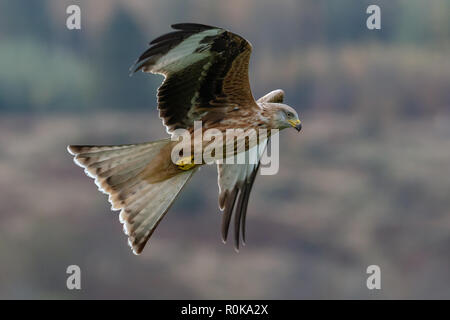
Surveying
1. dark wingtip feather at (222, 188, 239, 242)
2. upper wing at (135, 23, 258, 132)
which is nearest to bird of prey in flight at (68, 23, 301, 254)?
upper wing at (135, 23, 258, 132)

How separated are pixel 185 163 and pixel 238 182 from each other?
40.8 inches

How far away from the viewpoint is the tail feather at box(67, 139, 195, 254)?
26.4ft

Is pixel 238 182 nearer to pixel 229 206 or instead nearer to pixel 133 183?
pixel 229 206

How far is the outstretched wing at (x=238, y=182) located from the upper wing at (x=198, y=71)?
2.74 ft

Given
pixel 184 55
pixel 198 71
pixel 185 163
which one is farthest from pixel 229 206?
pixel 184 55

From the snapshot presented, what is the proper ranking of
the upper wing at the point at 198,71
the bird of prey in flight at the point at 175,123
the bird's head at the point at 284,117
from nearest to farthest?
the upper wing at the point at 198,71, the bird of prey in flight at the point at 175,123, the bird's head at the point at 284,117

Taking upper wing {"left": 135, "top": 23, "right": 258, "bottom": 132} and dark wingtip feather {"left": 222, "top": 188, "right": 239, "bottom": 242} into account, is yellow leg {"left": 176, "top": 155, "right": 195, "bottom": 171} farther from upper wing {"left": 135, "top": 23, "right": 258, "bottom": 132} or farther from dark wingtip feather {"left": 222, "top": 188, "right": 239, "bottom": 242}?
dark wingtip feather {"left": 222, "top": 188, "right": 239, "bottom": 242}

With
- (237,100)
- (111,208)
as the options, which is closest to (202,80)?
(237,100)

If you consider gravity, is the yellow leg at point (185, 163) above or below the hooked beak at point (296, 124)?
below

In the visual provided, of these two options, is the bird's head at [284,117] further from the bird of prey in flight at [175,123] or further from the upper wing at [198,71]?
the upper wing at [198,71]

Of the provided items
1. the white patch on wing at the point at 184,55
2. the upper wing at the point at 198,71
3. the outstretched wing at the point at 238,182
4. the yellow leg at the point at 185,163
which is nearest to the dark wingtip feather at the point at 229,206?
the outstretched wing at the point at 238,182

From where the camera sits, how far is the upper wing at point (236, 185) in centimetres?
884

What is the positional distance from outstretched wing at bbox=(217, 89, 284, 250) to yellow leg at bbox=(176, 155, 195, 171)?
857mm

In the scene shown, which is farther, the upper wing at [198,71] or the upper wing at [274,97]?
the upper wing at [274,97]
